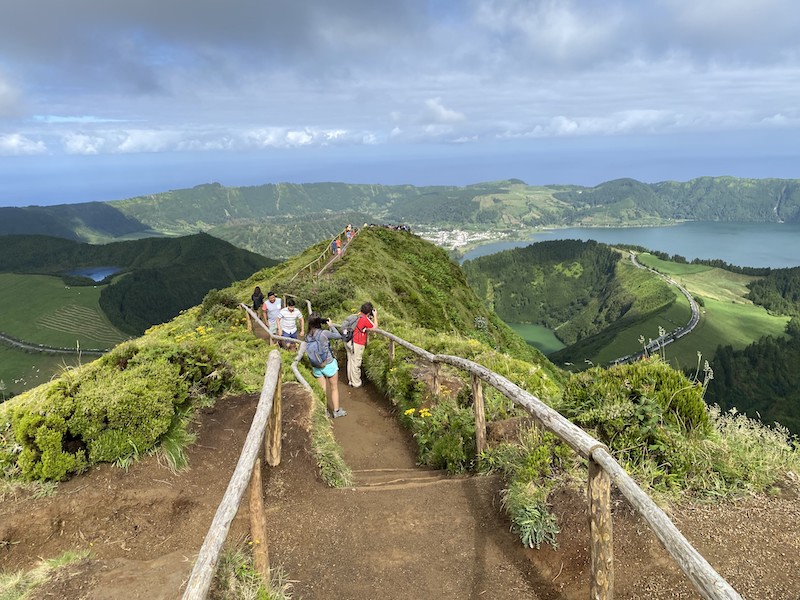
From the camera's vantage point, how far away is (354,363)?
14.7m

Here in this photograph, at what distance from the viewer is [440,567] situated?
5551 mm

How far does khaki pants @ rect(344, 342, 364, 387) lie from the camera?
14508 millimetres

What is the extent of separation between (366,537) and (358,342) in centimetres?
840

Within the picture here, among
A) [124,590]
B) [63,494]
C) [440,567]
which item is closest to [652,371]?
[440,567]

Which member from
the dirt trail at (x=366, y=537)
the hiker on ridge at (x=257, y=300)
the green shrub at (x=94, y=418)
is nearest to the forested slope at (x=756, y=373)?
the hiker on ridge at (x=257, y=300)

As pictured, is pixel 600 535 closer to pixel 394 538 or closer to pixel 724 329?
pixel 394 538

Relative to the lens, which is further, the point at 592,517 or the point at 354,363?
the point at 354,363

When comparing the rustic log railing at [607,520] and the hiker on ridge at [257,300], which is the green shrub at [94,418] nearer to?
the rustic log railing at [607,520]

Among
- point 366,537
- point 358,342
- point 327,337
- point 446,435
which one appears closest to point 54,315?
point 358,342

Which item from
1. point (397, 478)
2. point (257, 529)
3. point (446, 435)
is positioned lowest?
point (397, 478)

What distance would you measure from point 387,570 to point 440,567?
65cm

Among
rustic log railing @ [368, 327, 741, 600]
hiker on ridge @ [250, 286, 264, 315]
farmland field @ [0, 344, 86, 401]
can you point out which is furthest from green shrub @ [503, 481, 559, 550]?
farmland field @ [0, 344, 86, 401]

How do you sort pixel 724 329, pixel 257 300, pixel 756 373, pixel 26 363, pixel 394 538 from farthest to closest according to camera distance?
1. pixel 724 329
2. pixel 756 373
3. pixel 26 363
4. pixel 257 300
5. pixel 394 538

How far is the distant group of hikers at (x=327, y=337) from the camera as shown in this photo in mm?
11219
